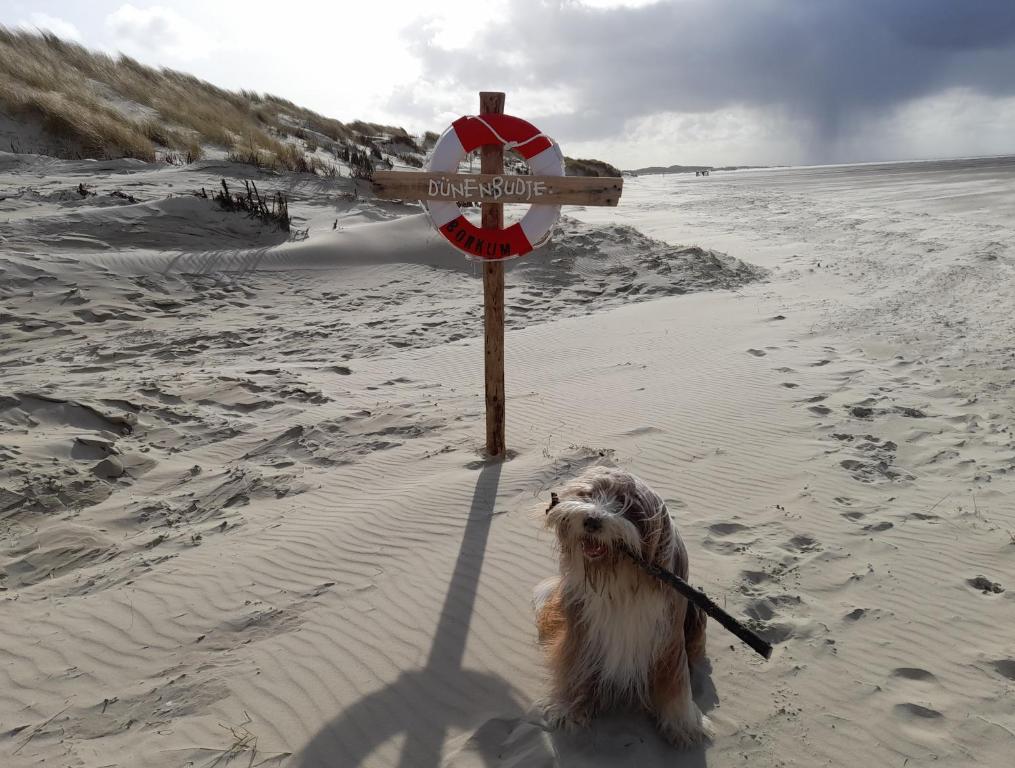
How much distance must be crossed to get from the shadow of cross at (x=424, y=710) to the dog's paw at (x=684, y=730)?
59 centimetres

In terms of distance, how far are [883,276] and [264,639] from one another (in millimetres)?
11112

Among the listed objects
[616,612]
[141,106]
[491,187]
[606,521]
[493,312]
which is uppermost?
[141,106]

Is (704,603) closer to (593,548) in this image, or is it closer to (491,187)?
(593,548)

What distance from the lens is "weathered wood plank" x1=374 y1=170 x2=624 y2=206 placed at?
423 centimetres

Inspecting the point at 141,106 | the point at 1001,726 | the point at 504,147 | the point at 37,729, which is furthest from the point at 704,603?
the point at 141,106

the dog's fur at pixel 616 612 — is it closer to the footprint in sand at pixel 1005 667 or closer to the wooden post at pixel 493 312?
the footprint in sand at pixel 1005 667

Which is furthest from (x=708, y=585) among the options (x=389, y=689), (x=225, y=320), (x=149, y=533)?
(x=225, y=320)

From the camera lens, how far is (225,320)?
8.66 m

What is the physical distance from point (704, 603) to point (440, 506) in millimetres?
2432

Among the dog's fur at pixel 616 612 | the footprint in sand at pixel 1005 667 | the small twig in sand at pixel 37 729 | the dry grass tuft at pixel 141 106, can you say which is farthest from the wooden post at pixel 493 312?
the dry grass tuft at pixel 141 106

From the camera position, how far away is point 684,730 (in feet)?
8.06

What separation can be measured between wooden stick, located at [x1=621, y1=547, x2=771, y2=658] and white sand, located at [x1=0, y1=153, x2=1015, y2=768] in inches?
18.0

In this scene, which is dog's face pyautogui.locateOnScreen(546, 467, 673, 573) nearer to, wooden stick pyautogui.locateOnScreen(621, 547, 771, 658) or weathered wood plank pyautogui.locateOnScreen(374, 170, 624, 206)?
wooden stick pyautogui.locateOnScreen(621, 547, 771, 658)

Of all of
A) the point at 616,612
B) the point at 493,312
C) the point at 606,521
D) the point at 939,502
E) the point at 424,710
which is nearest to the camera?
the point at 606,521
